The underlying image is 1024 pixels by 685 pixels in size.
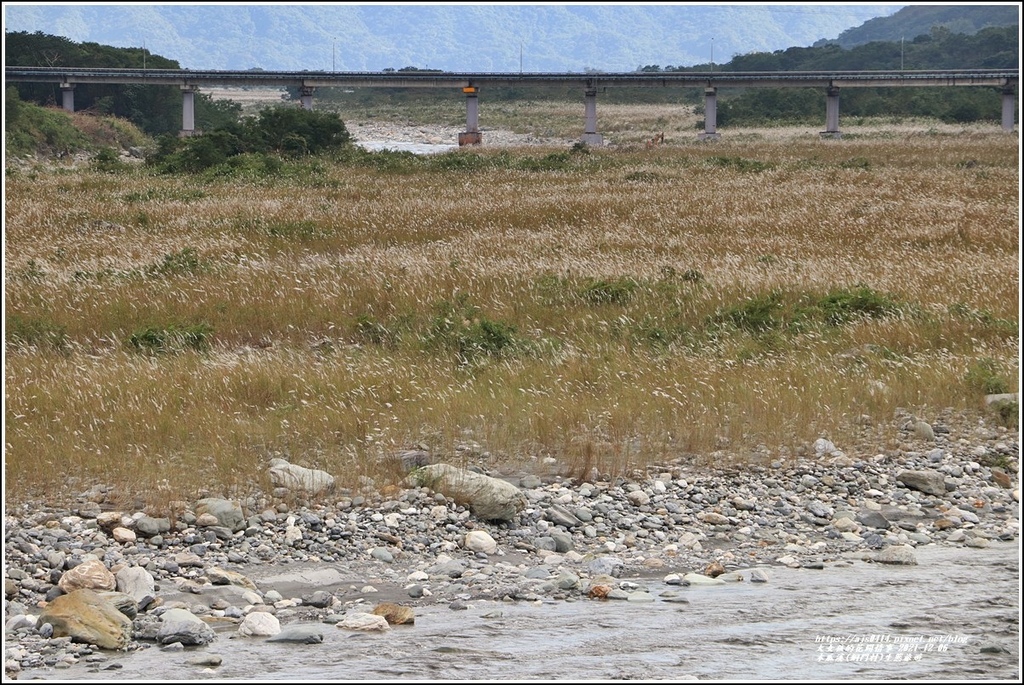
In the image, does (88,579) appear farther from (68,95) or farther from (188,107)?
(68,95)

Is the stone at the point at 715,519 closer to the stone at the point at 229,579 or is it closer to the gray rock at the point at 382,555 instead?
the gray rock at the point at 382,555

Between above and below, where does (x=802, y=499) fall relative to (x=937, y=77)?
below

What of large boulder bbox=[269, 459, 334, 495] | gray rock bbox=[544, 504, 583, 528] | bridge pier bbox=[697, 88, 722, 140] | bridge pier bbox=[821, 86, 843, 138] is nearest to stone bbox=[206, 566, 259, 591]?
large boulder bbox=[269, 459, 334, 495]

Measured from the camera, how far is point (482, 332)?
14.0m

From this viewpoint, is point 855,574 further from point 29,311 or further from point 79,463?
point 29,311

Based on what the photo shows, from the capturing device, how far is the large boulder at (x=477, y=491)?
8188 mm

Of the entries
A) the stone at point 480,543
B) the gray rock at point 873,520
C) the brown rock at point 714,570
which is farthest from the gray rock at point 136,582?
the gray rock at point 873,520

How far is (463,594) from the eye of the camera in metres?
6.76

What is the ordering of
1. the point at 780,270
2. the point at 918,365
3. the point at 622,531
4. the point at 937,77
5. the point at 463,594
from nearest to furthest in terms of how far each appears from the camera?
the point at 463,594, the point at 622,531, the point at 918,365, the point at 780,270, the point at 937,77

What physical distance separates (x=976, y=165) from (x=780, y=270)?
3178 cm

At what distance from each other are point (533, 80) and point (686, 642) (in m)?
108

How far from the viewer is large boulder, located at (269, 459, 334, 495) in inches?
337

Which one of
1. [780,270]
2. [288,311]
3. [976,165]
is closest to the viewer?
[288,311]

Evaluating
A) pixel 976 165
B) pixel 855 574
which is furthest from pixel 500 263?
pixel 976 165
